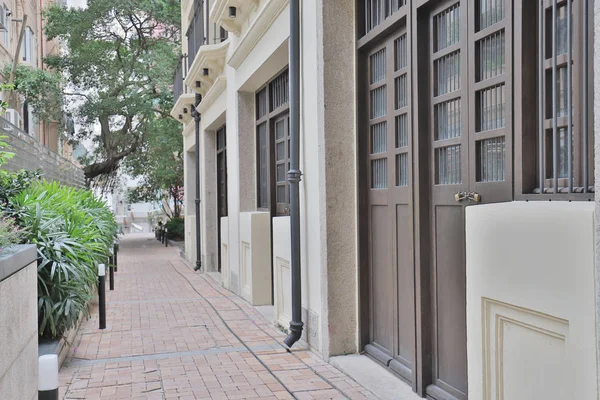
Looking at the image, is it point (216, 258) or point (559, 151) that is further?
point (216, 258)

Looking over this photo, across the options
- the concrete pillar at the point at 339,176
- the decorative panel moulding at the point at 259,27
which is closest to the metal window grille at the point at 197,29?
the decorative panel moulding at the point at 259,27

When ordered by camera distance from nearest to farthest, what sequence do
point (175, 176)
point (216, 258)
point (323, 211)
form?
point (323, 211) → point (216, 258) → point (175, 176)

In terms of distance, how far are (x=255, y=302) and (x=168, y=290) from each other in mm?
3026

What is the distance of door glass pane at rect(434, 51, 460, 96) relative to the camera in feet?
13.3

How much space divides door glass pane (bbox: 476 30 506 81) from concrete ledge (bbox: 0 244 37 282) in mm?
2984

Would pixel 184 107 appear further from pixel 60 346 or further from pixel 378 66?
pixel 378 66

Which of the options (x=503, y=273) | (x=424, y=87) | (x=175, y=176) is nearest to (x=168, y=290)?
(x=424, y=87)

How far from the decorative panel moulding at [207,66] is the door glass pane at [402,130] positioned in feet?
19.4

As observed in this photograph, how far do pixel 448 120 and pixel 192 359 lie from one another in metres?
3.50

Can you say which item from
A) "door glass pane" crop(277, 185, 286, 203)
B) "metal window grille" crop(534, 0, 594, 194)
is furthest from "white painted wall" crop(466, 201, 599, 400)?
"door glass pane" crop(277, 185, 286, 203)

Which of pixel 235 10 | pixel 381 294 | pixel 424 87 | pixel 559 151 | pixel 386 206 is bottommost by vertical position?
pixel 381 294

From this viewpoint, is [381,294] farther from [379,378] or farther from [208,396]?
[208,396]

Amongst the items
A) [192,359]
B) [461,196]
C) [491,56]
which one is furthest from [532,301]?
[192,359]

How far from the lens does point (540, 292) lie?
2.58m
